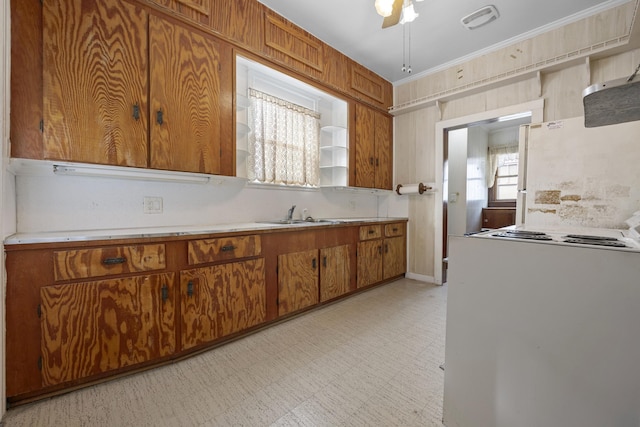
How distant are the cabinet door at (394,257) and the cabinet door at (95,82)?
283 centimetres

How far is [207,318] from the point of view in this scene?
1.79 m

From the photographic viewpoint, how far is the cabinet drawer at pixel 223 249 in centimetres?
174

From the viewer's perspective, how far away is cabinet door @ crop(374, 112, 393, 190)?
3.60 m

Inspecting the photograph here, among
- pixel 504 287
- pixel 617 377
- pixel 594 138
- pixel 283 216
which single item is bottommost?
pixel 617 377

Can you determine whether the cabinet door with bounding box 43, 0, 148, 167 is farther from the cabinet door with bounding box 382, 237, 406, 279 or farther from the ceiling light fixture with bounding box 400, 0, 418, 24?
the cabinet door with bounding box 382, 237, 406, 279

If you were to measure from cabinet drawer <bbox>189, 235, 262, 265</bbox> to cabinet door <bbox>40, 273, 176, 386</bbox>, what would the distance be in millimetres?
205

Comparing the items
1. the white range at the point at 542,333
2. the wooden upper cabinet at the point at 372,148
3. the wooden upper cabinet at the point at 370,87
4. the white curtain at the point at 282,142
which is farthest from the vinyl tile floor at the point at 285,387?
the wooden upper cabinet at the point at 370,87

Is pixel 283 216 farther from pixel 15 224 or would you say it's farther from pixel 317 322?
pixel 15 224

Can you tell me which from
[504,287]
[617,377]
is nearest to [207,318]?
[504,287]

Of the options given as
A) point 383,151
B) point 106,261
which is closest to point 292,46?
point 383,151

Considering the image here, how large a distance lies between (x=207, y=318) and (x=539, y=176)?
8.87ft

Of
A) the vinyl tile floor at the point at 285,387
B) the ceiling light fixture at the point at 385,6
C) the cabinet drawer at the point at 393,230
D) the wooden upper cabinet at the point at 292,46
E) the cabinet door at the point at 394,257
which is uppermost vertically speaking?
the wooden upper cabinet at the point at 292,46

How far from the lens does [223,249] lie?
1.87m

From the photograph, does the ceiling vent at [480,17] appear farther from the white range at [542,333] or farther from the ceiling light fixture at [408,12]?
the white range at [542,333]
